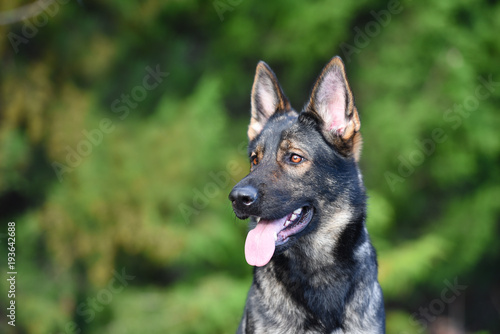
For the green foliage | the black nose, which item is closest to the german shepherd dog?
the black nose

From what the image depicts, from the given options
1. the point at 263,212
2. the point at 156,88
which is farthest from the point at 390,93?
the point at 263,212

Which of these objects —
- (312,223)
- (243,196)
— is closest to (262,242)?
(243,196)

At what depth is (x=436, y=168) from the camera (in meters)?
8.55

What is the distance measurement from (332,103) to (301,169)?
522mm

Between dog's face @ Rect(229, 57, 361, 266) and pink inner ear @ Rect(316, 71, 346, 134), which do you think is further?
pink inner ear @ Rect(316, 71, 346, 134)

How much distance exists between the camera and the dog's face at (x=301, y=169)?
2986mm

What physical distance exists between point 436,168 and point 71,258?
5951 mm

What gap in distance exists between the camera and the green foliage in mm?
7023

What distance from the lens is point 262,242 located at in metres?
2.98

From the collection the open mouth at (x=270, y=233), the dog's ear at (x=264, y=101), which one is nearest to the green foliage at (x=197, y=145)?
the dog's ear at (x=264, y=101)

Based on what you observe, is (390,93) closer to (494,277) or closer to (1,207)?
(494,277)

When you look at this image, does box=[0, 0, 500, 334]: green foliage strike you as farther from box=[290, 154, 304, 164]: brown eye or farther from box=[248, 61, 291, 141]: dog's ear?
box=[290, 154, 304, 164]: brown eye

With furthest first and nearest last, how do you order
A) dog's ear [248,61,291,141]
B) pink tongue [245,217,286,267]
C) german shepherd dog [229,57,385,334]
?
1. dog's ear [248,61,291,141]
2. german shepherd dog [229,57,385,334]
3. pink tongue [245,217,286,267]

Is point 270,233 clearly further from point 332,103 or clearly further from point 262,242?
point 332,103
